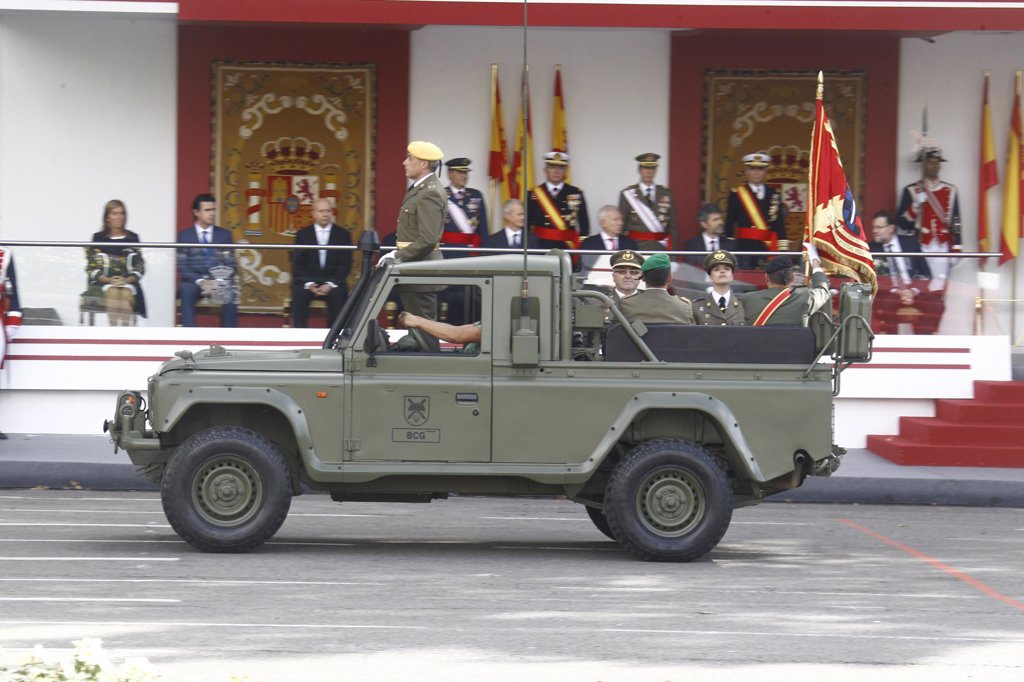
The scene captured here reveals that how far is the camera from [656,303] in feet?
35.4

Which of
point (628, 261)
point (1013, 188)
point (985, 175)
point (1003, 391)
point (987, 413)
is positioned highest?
point (985, 175)

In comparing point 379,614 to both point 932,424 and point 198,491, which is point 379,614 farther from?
point 932,424

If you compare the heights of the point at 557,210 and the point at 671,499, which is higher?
the point at 557,210

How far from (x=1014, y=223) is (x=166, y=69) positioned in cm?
976

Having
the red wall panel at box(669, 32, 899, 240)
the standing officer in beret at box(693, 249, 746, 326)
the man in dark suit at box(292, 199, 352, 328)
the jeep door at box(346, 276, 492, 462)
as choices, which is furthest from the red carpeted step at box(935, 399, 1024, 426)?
the jeep door at box(346, 276, 492, 462)

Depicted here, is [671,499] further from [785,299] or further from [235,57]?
[235,57]

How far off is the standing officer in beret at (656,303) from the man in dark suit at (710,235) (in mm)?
5587

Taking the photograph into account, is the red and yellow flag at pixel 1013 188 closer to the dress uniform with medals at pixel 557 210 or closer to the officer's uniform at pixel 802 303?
the dress uniform with medals at pixel 557 210

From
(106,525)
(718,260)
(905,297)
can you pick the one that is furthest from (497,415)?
(905,297)

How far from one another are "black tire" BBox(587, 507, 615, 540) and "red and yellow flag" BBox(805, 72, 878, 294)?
3.15 meters

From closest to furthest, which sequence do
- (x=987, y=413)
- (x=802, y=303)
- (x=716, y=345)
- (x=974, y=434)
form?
(x=716, y=345) < (x=802, y=303) < (x=974, y=434) < (x=987, y=413)

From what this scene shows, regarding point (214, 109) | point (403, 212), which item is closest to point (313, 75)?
point (214, 109)

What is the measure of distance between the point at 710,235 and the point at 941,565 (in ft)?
22.3

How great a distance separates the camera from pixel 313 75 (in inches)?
730
